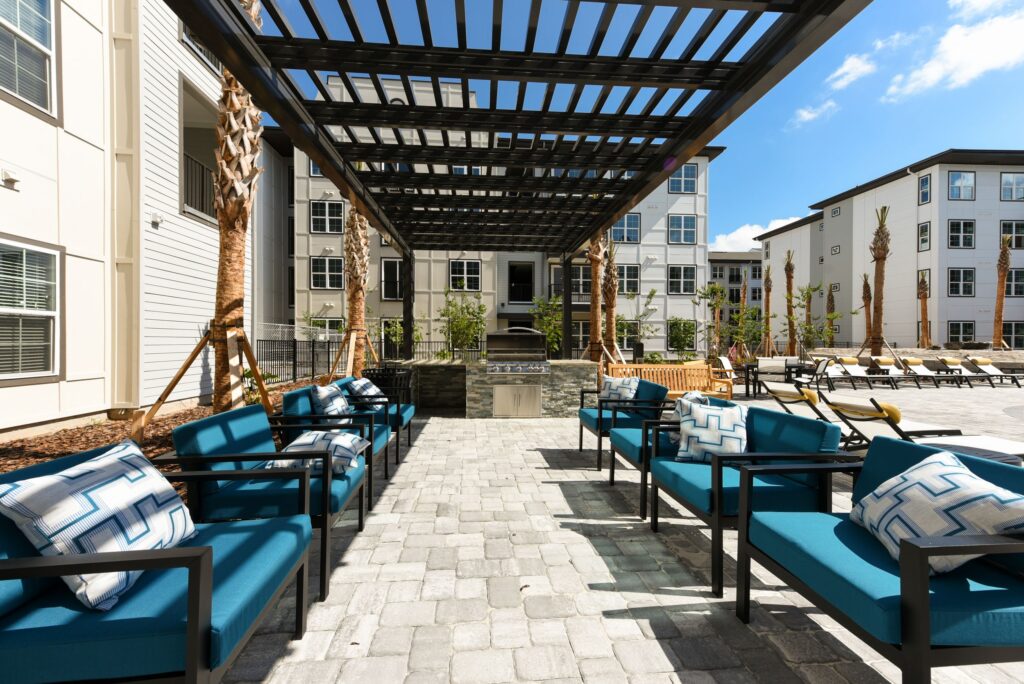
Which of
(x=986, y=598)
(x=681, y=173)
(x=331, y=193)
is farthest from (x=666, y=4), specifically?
(x=681, y=173)

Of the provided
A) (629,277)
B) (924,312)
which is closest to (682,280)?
(629,277)

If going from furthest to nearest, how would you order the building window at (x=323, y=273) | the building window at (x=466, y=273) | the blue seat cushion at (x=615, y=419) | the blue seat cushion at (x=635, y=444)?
the building window at (x=466, y=273)
the building window at (x=323, y=273)
the blue seat cushion at (x=615, y=419)
the blue seat cushion at (x=635, y=444)

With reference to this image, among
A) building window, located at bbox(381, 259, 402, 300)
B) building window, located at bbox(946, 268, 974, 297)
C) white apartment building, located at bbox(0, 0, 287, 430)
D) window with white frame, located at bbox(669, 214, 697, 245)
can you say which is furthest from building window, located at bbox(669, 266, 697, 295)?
white apartment building, located at bbox(0, 0, 287, 430)

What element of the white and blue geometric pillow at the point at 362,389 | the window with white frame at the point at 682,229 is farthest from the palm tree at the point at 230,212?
the window with white frame at the point at 682,229

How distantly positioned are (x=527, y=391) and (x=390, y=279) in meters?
14.2

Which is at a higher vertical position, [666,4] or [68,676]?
[666,4]

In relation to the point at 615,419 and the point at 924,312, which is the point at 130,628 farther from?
the point at 924,312

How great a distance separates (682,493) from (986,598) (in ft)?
5.33

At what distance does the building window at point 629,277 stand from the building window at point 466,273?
7886mm

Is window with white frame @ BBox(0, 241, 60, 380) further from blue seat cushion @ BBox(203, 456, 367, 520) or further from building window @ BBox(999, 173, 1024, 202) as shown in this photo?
building window @ BBox(999, 173, 1024, 202)

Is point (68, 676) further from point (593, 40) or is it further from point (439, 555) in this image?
point (593, 40)

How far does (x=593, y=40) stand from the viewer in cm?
351

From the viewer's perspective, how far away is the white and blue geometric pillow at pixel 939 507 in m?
1.74

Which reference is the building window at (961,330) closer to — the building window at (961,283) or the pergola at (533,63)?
the building window at (961,283)
